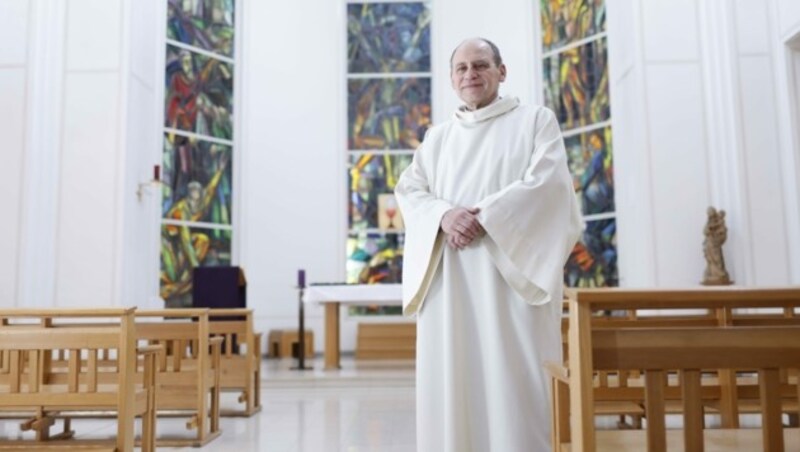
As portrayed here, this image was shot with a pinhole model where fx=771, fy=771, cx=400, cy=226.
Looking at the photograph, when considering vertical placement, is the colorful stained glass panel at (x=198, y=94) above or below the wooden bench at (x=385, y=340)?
above

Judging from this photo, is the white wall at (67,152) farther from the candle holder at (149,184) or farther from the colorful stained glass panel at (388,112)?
the colorful stained glass panel at (388,112)

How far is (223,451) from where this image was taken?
4473mm

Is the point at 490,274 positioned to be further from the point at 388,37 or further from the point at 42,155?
the point at 388,37

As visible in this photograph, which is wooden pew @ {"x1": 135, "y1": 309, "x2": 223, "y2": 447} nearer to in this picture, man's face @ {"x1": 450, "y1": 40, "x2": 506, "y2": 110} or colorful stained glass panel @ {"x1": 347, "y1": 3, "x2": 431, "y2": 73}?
man's face @ {"x1": 450, "y1": 40, "x2": 506, "y2": 110}

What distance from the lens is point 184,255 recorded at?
10742 millimetres

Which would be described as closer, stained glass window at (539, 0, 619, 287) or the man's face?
the man's face

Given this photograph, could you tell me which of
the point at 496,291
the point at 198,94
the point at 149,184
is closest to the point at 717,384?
the point at 496,291

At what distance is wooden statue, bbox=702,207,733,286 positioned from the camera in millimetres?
7324

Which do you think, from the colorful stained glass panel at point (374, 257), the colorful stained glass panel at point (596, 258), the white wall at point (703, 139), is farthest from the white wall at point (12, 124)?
the colorful stained glass panel at point (596, 258)

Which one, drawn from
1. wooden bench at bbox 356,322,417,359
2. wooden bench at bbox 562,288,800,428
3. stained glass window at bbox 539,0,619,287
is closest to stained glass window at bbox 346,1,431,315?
wooden bench at bbox 356,322,417,359

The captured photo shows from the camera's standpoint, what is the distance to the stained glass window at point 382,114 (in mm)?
11750

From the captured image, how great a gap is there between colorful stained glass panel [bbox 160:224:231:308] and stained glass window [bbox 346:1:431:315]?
1.93 metres

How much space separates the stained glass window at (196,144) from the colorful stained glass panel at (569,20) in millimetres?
4700

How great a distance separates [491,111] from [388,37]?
31.0ft
